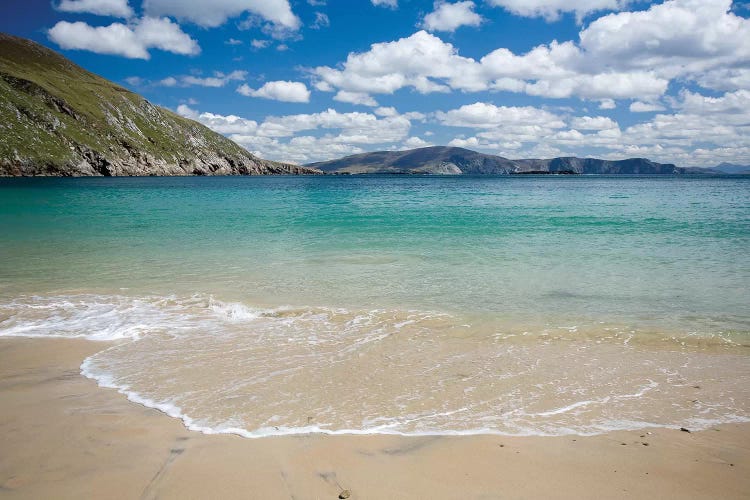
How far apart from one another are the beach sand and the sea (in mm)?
337

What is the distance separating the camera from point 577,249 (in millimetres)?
21891

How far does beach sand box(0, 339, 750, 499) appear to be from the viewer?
443 cm

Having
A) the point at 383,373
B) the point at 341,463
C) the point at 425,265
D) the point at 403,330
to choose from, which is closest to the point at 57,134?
the point at 425,265

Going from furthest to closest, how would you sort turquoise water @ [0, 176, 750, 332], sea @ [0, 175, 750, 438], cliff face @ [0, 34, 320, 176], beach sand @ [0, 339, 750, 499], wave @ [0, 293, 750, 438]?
cliff face @ [0, 34, 320, 176]
turquoise water @ [0, 176, 750, 332]
sea @ [0, 175, 750, 438]
wave @ [0, 293, 750, 438]
beach sand @ [0, 339, 750, 499]

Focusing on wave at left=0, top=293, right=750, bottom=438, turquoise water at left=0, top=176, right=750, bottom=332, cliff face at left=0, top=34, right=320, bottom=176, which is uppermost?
cliff face at left=0, top=34, right=320, bottom=176

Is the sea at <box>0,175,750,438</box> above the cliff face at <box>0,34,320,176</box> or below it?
below

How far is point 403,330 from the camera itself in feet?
32.9

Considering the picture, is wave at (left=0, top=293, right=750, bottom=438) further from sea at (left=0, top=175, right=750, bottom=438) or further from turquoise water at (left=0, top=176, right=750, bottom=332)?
turquoise water at (left=0, top=176, right=750, bottom=332)

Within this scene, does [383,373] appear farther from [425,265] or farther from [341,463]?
[425,265]

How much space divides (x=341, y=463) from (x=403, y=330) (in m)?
5.24

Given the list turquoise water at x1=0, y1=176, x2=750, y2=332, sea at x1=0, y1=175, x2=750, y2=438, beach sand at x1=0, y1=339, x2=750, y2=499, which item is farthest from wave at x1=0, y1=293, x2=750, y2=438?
turquoise water at x1=0, y1=176, x2=750, y2=332

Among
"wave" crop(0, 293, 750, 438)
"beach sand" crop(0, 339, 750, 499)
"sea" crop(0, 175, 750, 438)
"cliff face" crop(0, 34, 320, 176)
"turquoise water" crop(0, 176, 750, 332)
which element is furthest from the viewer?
"cliff face" crop(0, 34, 320, 176)

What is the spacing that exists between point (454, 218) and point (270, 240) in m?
18.1

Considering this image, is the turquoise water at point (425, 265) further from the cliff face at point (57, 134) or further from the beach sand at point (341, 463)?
the cliff face at point (57, 134)
